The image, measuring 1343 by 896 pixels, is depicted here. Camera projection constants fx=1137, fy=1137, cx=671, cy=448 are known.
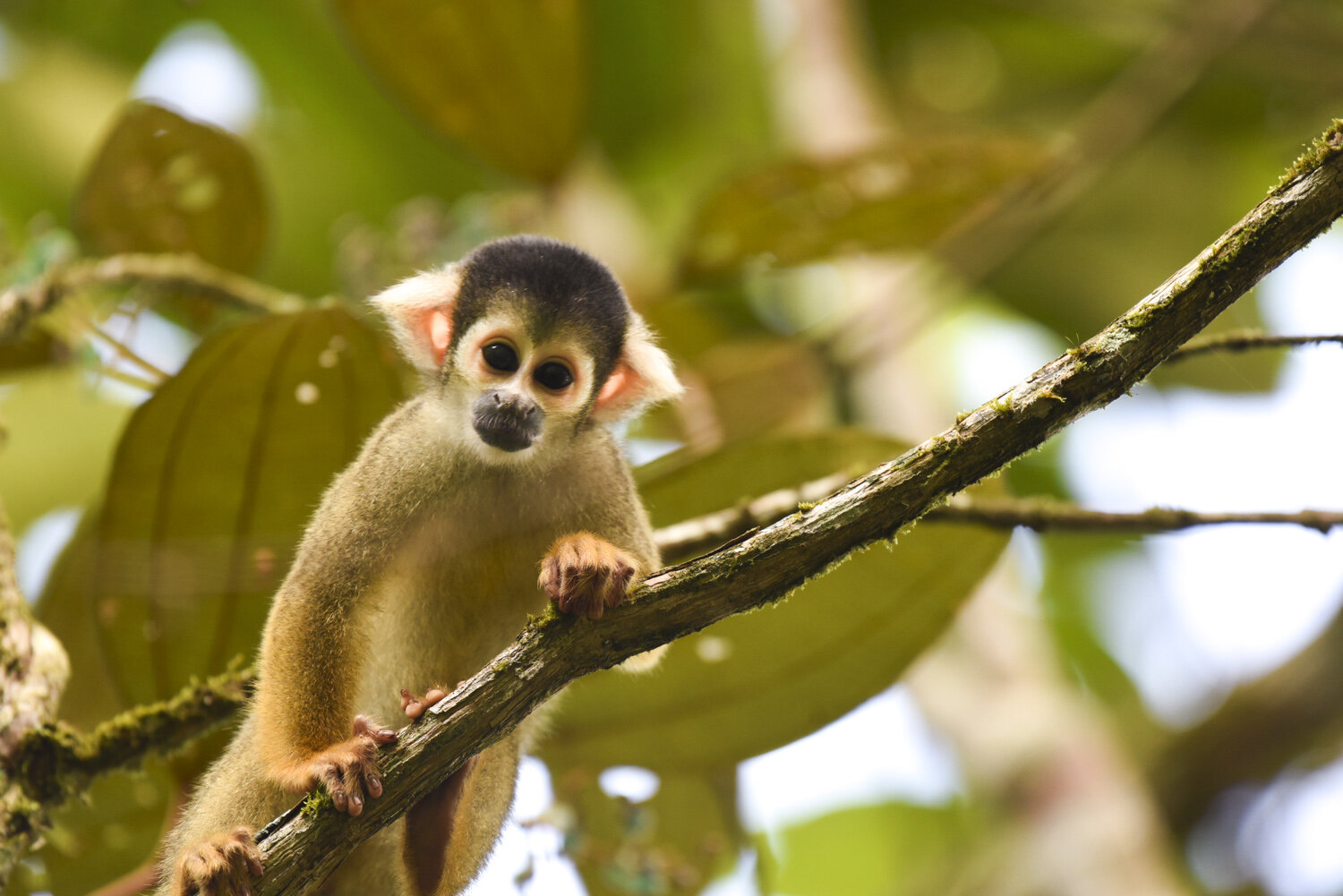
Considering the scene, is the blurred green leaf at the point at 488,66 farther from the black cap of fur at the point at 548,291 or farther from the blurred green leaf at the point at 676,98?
the blurred green leaf at the point at 676,98

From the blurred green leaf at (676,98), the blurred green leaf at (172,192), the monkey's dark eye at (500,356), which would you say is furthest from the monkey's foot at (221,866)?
the blurred green leaf at (676,98)

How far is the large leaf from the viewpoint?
2.02m

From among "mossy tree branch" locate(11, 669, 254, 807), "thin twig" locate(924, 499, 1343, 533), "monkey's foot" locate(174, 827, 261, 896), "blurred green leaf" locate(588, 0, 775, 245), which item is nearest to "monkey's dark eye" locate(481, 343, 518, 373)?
"mossy tree branch" locate(11, 669, 254, 807)

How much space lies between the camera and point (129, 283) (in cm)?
239

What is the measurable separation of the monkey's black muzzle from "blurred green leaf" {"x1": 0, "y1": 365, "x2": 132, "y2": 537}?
128cm

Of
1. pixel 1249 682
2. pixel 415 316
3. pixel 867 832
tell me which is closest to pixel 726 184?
pixel 415 316

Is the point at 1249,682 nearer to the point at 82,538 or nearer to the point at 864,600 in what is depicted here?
the point at 864,600

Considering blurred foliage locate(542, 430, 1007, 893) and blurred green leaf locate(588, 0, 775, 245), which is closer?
blurred foliage locate(542, 430, 1007, 893)

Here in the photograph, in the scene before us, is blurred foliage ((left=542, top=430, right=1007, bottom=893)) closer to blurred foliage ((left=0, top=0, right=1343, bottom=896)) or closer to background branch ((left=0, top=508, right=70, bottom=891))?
blurred foliage ((left=0, top=0, right=1343, bottom=896))

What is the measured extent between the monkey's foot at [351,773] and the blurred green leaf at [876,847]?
2.49 meters

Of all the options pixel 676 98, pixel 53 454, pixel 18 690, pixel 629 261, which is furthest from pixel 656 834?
pixel 676 98

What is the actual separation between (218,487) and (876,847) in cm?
295

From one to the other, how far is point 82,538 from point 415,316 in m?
0.79

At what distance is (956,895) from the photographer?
3432 millimetres
